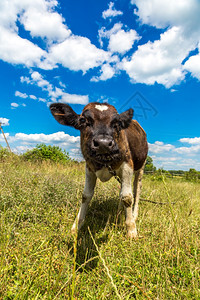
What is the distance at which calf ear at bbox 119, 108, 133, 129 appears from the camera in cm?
331

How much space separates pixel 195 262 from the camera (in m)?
2.70

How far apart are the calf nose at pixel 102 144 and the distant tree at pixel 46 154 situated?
29.1 ft

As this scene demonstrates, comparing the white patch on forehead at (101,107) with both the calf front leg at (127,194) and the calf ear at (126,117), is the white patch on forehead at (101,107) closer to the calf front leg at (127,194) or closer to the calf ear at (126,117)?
the calf ear at (126,117)

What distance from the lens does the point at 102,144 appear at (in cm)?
262

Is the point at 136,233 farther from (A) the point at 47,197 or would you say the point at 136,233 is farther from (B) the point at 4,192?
(B) the point at 4,192

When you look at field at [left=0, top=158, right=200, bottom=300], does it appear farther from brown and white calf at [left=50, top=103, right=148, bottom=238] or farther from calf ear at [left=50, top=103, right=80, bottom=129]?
calf ear at [left=50, top=103, right=80, bottom=129]

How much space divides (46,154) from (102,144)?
375 inches

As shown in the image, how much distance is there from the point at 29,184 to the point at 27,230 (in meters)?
1.56

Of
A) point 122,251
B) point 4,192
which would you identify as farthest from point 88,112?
point 4,192

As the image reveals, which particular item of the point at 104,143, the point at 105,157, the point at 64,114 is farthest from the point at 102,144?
the point at 64,114

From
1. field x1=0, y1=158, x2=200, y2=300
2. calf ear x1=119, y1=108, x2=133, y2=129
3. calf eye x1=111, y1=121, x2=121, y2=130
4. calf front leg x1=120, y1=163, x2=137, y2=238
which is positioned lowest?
field x1=0, y1=158, x2=200, y2=300

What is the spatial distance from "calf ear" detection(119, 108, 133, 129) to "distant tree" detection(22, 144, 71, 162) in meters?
8.43

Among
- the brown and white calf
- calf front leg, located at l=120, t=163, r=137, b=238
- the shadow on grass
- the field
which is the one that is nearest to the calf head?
the brown and white calf

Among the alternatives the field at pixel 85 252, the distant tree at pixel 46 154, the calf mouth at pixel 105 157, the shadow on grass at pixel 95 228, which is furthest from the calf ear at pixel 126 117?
the distant tree at pixel 46 154
